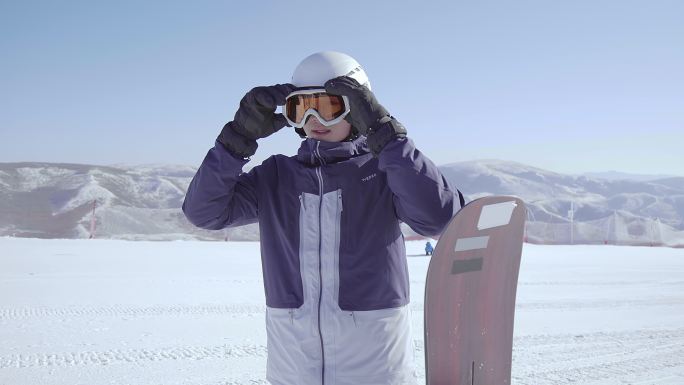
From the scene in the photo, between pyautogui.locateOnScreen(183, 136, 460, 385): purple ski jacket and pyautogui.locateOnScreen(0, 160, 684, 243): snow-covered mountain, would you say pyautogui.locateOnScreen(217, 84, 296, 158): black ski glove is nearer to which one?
pyautogui.locateOnScreen(183, 136, 460, 385): purple ski jacket

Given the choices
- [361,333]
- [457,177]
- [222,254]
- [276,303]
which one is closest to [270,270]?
[276,303]

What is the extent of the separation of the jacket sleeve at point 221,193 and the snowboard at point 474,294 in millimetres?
706

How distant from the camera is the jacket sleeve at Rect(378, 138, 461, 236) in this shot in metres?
1.79

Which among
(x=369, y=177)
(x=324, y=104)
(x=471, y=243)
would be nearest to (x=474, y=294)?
(x=471, y=243)

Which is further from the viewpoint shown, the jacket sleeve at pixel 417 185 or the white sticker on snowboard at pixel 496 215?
the white sticker on snowboard at pixel 496 215

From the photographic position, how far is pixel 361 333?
190 cm

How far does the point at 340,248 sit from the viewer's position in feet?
6.33

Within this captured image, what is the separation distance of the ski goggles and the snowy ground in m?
2.80

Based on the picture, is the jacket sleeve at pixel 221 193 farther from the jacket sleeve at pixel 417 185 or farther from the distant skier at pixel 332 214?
the jacket sleeve at pixel 417 185

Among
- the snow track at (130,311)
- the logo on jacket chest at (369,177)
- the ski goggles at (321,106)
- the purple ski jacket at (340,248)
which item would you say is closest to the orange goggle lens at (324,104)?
the ski goggles at (321,106)

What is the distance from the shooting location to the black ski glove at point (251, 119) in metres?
1.99

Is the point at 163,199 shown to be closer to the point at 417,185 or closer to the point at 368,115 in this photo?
the point at 368,115

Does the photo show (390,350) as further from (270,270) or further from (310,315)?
(270,270)

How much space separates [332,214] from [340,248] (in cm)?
12
